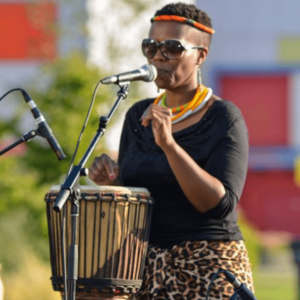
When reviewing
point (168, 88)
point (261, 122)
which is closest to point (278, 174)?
point (261, 122)

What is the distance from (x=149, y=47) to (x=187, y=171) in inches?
26.9

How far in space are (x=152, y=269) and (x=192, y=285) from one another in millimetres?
199

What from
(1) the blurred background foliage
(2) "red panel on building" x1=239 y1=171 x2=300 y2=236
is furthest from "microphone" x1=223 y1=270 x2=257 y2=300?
(2) "red panel on building" x1=239 y1=171 x2=300 y2=236

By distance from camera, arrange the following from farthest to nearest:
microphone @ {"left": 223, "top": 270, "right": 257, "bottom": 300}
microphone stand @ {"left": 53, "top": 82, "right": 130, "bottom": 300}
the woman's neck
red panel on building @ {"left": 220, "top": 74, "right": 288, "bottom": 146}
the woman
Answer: red panel on building @ {"left": 220, "top": 74, "right": 288, "bottom": 146} → the woman's neck → the woman → microphone @ {"left": 223, "top": 270, "right": 257, "bottom": 300} → microphone stand @ {"left": 53, "top": 82, "right": 130, "bottom": 300}

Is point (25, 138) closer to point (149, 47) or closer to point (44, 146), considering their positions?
point (149, 47)

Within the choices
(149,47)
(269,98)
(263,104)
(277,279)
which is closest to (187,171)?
(149,47)

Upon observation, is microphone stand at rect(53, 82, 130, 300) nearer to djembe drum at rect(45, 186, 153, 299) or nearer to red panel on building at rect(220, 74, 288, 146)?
djembe drum at rect(45, 186, 153, 299)

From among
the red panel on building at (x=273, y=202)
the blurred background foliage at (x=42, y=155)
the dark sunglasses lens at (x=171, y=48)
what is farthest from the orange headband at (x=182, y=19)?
the red panel on building at (x=273, y=202)

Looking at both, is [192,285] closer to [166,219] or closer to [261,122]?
[166,219]

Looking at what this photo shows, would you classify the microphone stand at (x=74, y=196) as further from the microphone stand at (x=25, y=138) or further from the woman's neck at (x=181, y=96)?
the woman's neck at (x=181, y=96)

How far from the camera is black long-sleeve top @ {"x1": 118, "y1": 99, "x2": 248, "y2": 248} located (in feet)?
14.2

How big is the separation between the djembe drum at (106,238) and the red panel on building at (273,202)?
1170 inches

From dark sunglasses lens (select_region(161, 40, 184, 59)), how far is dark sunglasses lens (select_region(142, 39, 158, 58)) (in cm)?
5

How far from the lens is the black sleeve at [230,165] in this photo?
14.1 ft
